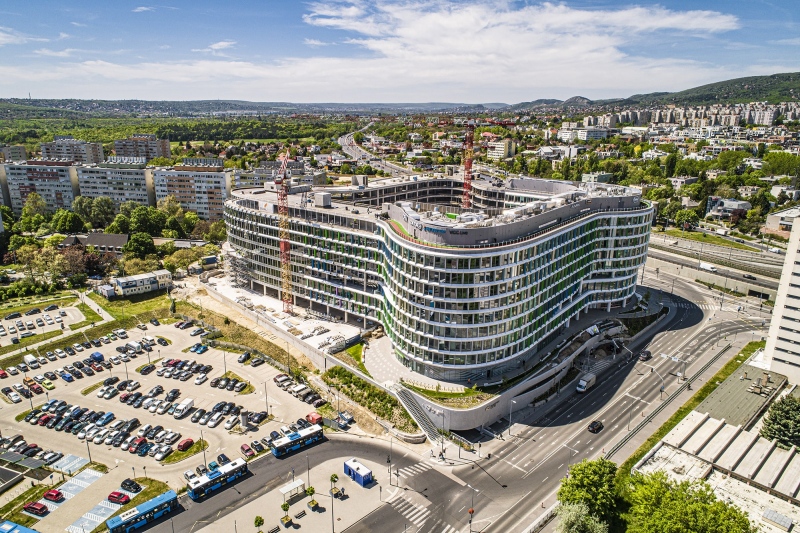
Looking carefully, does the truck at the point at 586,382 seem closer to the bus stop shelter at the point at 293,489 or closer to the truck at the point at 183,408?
the bus stop shelter at the point at 293,489

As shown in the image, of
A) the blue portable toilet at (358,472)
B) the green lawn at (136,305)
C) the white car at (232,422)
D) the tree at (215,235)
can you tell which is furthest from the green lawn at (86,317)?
the blue portable toilet at (358,472)

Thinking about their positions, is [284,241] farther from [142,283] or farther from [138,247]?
[138,247]

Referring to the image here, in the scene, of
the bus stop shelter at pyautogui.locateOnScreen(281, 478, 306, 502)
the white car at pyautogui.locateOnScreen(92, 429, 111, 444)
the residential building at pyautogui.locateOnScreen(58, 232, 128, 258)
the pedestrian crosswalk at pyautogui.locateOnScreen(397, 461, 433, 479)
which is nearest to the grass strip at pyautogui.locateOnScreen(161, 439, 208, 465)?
the white car at pyautogui.locateOnScreen(92, 429, 111, 444)

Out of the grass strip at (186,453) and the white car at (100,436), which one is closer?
the grass strip at (186,453)

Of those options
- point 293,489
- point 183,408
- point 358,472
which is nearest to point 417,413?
point 358,472

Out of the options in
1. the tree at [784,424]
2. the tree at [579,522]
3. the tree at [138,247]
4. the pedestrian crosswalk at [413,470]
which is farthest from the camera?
the tree at [138,247]

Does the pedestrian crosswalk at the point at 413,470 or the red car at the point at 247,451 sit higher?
the red car at the point at 247,451

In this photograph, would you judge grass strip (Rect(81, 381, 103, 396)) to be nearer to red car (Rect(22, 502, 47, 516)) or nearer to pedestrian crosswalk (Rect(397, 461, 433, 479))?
red car (Rect(22, 502, 47, 516))
